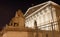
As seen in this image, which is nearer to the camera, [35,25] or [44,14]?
[35,25]

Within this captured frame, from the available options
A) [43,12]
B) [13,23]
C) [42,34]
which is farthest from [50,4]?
[13,23]

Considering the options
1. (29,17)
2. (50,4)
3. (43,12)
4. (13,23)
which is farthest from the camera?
(29,17)

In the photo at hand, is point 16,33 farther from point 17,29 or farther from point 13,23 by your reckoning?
point 13,23

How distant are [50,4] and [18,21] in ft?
17.3

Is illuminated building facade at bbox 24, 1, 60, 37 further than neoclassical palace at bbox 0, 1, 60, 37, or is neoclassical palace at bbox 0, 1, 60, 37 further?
illuminated building facade at bbox 24, 1, 60, 37

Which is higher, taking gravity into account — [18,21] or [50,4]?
[50,4]

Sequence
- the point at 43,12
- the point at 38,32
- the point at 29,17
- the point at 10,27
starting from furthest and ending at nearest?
the point at 29,17 → the point at 43,12 → the point at 38,32 → the point at 10,27

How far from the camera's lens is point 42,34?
1066 cm

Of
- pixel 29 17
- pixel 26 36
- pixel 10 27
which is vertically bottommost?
pixel 26 36

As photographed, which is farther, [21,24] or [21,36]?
[21,24]

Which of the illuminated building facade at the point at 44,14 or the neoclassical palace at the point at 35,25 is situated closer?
the neoclassical palace at the point at 35,25

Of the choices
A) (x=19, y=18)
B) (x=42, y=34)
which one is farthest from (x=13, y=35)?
(x=42, y=34)

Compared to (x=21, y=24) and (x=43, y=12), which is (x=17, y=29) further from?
(x=43, y=12)

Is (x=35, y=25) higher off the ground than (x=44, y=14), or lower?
lower
